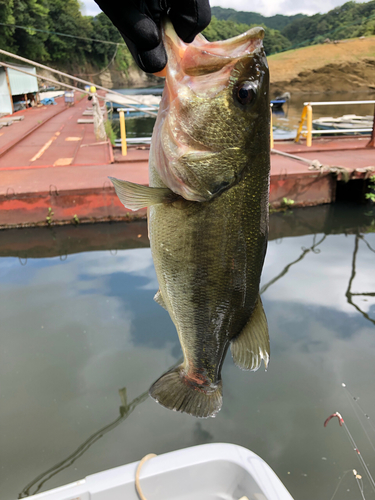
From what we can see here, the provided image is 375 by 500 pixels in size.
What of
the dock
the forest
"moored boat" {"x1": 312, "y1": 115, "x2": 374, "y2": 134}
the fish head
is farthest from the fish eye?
the forest

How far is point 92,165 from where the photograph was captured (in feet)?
28.9

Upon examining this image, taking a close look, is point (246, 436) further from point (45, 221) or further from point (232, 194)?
point (45, 221)

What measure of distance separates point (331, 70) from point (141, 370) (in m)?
54.3

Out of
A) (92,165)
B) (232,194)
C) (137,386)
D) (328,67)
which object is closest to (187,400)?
(232,194)

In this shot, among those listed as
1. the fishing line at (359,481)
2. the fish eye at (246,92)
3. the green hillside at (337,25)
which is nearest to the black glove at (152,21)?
the fish eye at (246,92)

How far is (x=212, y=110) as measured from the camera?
4.43 feet

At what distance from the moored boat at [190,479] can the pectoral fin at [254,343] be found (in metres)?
0.96

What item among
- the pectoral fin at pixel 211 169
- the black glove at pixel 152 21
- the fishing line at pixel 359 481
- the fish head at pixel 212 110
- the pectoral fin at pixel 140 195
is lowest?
the fishing line at pixel 359 481

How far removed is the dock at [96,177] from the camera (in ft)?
22.9

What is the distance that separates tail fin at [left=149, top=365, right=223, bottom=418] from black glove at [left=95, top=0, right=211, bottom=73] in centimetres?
133

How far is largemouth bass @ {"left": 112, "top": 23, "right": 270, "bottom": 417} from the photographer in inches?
52.6

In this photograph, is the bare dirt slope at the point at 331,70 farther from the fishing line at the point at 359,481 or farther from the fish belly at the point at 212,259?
the fish belly at the point at 212,259

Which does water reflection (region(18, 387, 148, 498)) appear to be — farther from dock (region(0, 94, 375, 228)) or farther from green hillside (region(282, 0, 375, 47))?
green hillside (region(282, 0, 375, 47))

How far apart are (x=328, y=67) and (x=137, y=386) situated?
54563 millimetres
